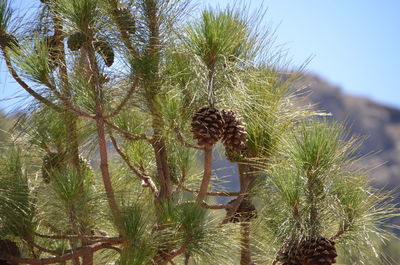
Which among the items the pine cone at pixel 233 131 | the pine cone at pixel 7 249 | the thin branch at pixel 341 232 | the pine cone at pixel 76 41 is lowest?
the thin branch at pixel 341 232

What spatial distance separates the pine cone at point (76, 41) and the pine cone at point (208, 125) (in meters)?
0.25

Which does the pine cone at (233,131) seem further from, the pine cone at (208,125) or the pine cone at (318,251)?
the pine cone at (318,251)

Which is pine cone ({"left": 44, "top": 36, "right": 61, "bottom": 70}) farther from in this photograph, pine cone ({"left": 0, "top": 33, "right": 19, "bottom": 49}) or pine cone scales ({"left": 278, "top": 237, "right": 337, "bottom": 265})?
pine cone scales ({"left": 278, "top": 237, "right": 337, "bottom": 265})

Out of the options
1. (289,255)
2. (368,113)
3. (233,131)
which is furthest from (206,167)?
(368,113)

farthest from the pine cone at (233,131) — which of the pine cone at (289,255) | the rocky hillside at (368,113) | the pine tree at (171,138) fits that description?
the rocky hillside at (368,113)

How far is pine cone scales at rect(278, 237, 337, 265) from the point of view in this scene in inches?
38.2

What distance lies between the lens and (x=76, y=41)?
109cm

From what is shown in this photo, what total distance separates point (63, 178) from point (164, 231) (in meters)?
0.19

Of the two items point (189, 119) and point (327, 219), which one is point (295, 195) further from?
point (189, 119)

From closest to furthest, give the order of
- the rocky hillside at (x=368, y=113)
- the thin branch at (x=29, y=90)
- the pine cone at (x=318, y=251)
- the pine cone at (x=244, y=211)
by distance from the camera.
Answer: the pine cone at (x=318, y=251)
the thin branch at (x=29, y=90)
the pine cone at (x=244, y=211)
the rocky hillside at (x=368, y=113)

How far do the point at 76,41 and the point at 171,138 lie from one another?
253 mm

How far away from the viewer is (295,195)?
3.39 ft

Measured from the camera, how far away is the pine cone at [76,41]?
3.59 feet

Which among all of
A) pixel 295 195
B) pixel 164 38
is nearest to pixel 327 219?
pixel 295 195
